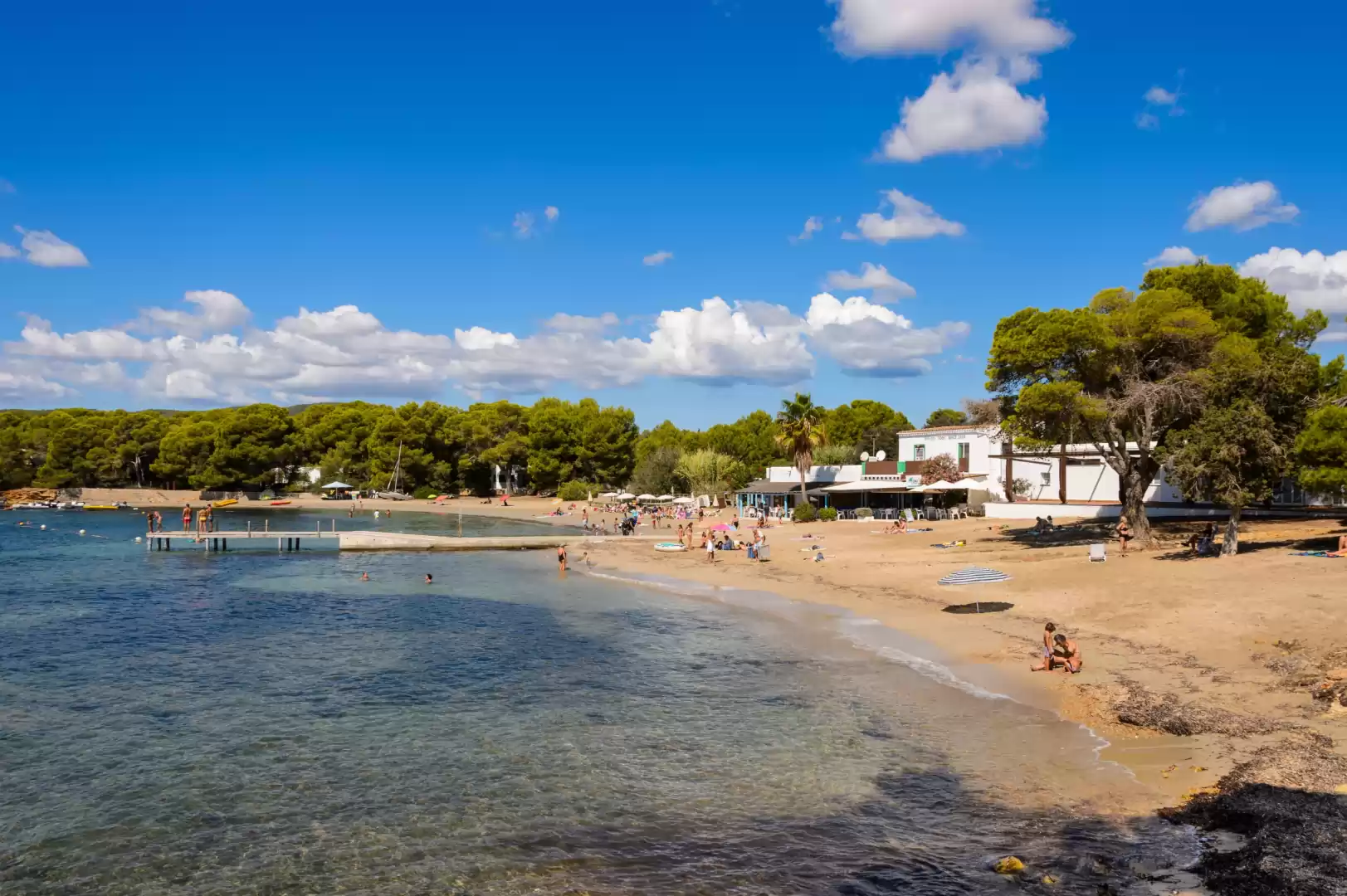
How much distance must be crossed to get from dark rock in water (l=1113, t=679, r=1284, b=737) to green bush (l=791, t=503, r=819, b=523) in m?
44.1

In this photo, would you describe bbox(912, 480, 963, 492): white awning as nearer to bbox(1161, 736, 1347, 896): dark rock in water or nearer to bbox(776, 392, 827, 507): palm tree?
bbox(776, 392, 827, 507): palm tree

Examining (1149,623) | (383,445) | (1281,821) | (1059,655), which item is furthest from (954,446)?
(383,445)

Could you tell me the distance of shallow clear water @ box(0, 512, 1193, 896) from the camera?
38.4ft

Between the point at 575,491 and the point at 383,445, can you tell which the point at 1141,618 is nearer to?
the point at 575,491

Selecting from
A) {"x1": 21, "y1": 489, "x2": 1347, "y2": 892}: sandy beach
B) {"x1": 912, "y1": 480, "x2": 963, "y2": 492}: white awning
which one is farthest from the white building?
{"x1": 21, "y1": 489, "x2": 1347, "y2": 892}: sandy beach

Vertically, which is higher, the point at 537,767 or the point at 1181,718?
the point at 1181,718

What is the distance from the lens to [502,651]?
85.6 ft

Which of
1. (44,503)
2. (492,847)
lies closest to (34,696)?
(492,847)

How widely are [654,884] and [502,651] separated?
15.7 metres

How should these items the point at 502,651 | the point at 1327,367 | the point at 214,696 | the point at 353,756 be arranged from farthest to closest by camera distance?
the point at 1327,367
the point at 502,651
the point at 214,696
the point at 353,756

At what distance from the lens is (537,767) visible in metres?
15.8

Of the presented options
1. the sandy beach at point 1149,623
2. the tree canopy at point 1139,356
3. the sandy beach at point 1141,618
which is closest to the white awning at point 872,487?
the sandy beach at point 1141,618

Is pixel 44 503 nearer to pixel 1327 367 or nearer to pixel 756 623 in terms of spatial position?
pixel 756 623

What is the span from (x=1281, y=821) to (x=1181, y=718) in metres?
4.79
